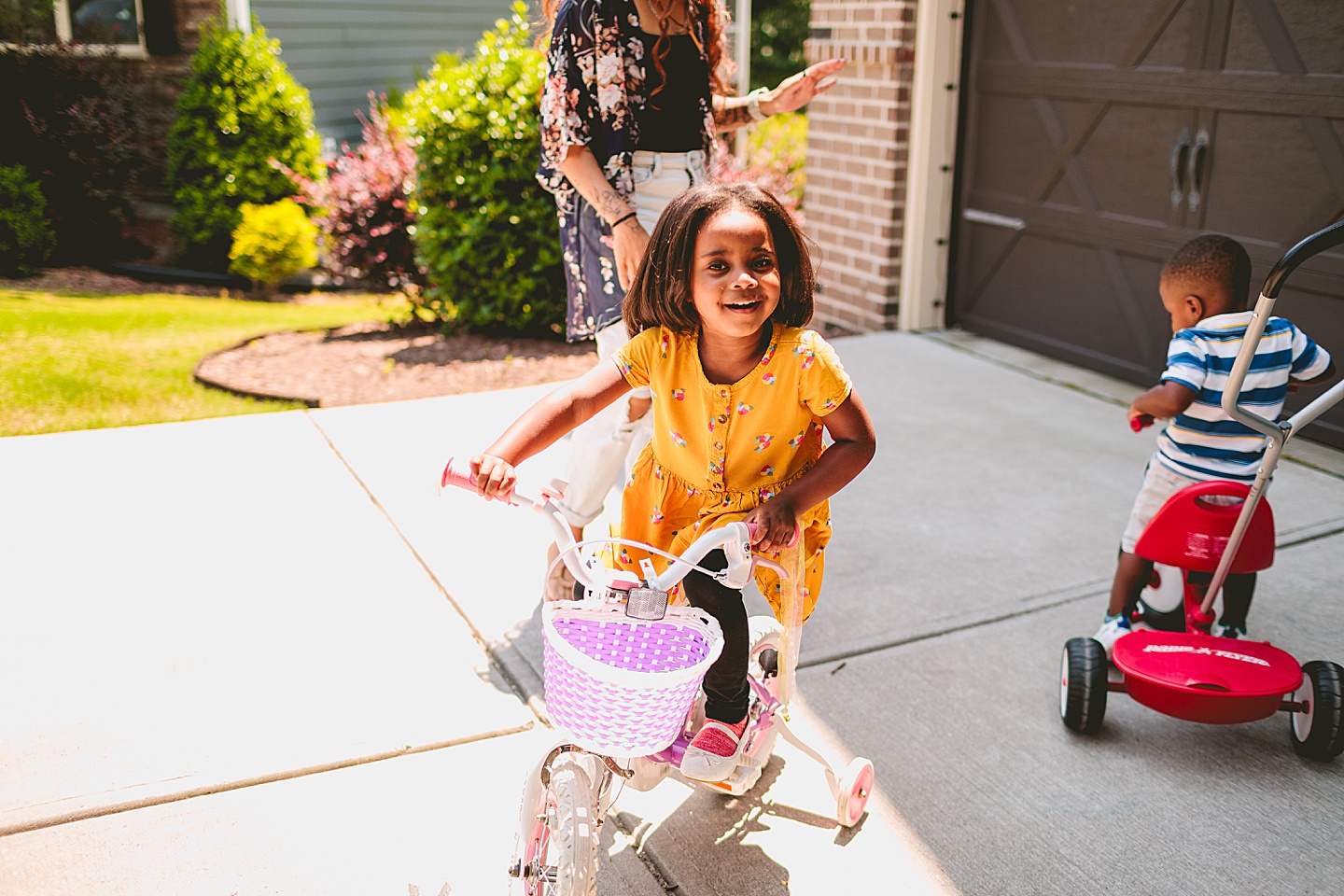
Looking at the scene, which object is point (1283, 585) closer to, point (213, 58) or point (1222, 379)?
point (1222, 379)

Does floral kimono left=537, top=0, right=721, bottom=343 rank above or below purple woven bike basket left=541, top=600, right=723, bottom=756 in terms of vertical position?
above

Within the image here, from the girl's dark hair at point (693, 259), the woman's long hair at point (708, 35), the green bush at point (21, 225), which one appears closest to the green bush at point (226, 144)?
the green bush at point (21, 225)

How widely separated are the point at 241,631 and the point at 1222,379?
2813mm

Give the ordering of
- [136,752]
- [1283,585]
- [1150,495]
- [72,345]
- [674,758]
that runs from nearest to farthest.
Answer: [674,758], [136,752], [1150,495], [1283,585], [72,345]

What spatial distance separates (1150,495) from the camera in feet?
10.4

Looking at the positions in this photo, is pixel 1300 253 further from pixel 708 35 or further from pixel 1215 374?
pixel 708 35

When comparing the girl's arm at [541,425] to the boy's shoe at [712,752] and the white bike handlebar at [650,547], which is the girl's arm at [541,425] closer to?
the white bike handlebar at [650,547]

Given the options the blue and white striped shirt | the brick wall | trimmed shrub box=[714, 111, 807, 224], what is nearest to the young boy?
the blue and white striped shirt

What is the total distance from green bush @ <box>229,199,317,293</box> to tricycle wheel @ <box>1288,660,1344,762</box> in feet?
26.4

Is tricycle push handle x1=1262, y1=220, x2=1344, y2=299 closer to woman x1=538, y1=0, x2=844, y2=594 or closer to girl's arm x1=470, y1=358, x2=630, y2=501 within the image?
girl's arm x1=470, y1=358, x2=630, y2=501

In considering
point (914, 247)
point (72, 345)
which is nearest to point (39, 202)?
point (72, 345)

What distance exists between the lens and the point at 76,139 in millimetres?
9016

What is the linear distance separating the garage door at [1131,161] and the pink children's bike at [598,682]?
402cm

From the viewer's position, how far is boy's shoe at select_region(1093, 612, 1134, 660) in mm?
3195
